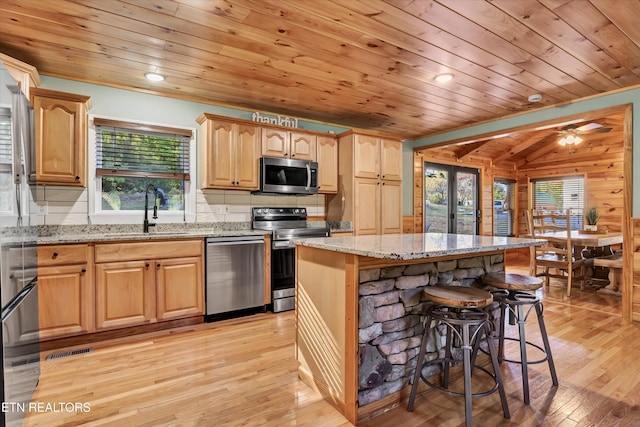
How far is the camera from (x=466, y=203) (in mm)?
6793

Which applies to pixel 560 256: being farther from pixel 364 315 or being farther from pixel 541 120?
pixel 364 315

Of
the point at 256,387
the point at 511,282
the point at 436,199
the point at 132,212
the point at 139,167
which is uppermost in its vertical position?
the point at 139,167

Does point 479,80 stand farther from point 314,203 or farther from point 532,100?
point 314,203

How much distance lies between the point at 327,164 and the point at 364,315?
3.00 m

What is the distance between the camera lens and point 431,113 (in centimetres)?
449

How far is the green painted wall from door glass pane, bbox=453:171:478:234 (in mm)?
1389

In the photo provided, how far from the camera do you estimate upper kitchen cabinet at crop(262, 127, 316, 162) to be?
158 inches

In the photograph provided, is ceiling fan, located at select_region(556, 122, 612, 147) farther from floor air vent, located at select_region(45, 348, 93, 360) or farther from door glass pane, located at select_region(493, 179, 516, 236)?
floor air vent, located at select_region(45, 348, 93, 360)

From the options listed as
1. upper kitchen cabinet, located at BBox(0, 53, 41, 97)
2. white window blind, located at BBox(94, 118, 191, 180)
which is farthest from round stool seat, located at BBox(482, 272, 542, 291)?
upper kitchen cabinet, located at BBox(0, 53, 41, 97)

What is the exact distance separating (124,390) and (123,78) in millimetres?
2830

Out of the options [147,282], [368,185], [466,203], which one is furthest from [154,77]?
[466,203]

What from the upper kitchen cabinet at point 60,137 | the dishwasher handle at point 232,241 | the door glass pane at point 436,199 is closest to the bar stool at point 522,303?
the dishwasher handle at point 232,241

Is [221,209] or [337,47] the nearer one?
[337,47]

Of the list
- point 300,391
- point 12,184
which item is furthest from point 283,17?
point 300,391
